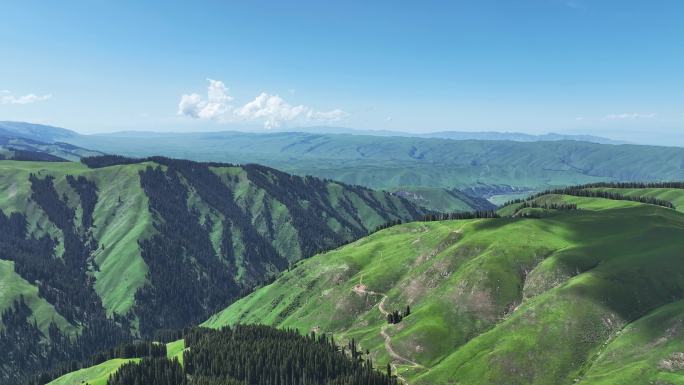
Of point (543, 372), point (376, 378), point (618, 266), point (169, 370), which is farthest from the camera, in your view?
point (618, 266)

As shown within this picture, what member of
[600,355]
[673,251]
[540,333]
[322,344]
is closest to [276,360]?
[322,344]

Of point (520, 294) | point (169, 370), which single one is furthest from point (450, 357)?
point (169, 370)

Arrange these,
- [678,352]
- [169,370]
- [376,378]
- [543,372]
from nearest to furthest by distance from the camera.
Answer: [678,352], [543,372], [376,378], [169,370]

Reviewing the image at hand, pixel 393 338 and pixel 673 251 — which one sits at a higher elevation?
pixel 673 251

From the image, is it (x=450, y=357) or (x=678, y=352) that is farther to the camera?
(x=450, y=357)

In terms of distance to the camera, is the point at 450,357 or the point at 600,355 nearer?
the point at 600,355

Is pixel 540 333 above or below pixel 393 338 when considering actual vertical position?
above

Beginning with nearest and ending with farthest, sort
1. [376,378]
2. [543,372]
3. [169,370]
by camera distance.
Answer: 1. [543,372]
2. [376,378]
3. [169,370]

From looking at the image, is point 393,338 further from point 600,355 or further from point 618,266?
point 618,266

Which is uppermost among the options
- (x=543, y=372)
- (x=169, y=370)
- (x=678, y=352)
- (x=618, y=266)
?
(x=618, y=266)

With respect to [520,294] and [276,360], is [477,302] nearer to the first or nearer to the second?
[520,294]
